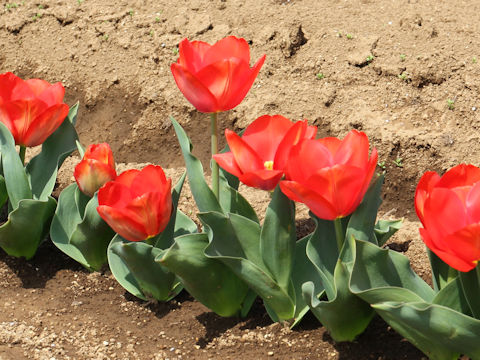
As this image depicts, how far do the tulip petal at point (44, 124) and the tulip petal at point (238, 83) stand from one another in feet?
2.24

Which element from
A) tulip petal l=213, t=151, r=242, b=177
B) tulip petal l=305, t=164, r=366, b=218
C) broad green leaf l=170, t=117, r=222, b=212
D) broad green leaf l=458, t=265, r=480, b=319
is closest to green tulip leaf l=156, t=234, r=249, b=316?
broad green leaf l=170, t=117, r=222, b=212

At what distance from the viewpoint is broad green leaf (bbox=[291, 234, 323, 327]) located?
7.34 ft

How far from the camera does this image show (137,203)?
7.06 ft

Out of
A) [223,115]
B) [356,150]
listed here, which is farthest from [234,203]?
[223,115]

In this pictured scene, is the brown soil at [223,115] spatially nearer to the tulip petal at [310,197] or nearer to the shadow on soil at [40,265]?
the shadow on soil at [40,265]

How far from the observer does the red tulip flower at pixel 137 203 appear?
2.16 meters

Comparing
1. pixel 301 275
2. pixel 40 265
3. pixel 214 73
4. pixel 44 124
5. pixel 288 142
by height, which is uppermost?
pixel 214 73

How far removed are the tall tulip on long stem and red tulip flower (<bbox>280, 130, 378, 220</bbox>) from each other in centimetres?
33

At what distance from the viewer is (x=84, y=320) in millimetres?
→ 2498

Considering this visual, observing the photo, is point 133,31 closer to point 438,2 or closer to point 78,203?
point 438,2

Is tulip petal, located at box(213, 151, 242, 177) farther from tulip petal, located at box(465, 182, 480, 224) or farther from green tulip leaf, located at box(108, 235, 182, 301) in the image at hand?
tulip petal, located at box(465, 182, 480, 224)

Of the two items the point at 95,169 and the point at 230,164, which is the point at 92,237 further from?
the point at 230,164

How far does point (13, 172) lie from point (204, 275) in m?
0.79

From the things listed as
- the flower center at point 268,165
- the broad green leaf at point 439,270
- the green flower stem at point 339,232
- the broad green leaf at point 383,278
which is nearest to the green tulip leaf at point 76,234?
the flower center at point 268,165
